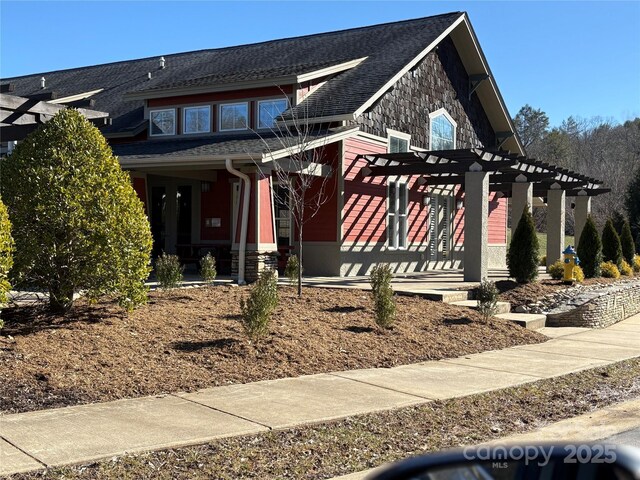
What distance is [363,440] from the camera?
6.04 metres

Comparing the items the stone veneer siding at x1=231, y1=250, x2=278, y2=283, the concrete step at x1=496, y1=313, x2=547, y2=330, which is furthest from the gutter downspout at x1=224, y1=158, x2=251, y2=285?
the concrete step at x1=496, y1=313, x2=547, y2=330

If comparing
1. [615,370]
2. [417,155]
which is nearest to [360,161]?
[417,155]

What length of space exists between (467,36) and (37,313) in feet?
62.8

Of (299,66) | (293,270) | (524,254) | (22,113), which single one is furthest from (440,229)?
(22,113)

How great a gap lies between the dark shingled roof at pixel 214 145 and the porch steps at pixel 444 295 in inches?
179

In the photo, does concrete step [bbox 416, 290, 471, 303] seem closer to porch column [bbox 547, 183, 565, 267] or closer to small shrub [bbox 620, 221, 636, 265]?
porch column [bbox 547, 183, 565, 267]

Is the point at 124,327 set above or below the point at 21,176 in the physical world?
below

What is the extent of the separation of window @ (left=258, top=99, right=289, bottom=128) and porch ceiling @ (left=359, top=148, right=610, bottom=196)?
8.65ft

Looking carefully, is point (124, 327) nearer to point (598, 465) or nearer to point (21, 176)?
point (21, 176)

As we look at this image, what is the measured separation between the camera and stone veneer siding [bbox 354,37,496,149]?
21.2 meters

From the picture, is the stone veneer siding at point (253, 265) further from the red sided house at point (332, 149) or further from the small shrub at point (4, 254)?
the small shrub at point (4, 254)

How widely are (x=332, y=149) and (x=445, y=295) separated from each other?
6.15 metres

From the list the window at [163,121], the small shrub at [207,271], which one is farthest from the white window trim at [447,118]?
the small shrub at [207,271]

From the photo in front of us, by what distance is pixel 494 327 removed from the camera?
503 inches
